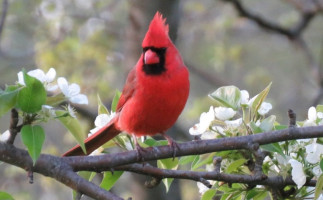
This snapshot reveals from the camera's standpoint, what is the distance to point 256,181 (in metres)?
1.60

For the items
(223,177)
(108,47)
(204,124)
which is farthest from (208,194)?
(108,47)

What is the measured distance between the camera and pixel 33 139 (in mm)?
1453

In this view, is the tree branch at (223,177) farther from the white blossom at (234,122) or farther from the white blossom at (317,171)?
the white blossom at (234,122)

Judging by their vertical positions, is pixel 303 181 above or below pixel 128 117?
above

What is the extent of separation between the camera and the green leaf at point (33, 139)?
1.42 metres

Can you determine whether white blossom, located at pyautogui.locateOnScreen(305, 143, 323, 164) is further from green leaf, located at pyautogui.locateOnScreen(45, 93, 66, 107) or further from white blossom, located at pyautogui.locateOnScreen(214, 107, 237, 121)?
green leaf, located at pyautogui.locateOnScreen(45, 93, 66, 107)

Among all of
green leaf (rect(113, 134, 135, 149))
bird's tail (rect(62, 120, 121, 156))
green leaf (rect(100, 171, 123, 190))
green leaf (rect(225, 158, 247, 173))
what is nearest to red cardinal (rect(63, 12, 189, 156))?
bird's tail (rect(62, 120, 121, 156))

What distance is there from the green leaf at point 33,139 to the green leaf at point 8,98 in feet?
0.28

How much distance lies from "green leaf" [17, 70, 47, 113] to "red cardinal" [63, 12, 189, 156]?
2.24 ft

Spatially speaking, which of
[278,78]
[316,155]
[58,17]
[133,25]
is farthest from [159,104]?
[278,78]

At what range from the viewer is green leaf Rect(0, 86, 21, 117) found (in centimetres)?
140

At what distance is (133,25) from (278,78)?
5572 millimetres

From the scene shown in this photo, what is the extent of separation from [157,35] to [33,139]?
2.95 feet

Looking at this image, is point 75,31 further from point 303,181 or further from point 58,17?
point 303,181
